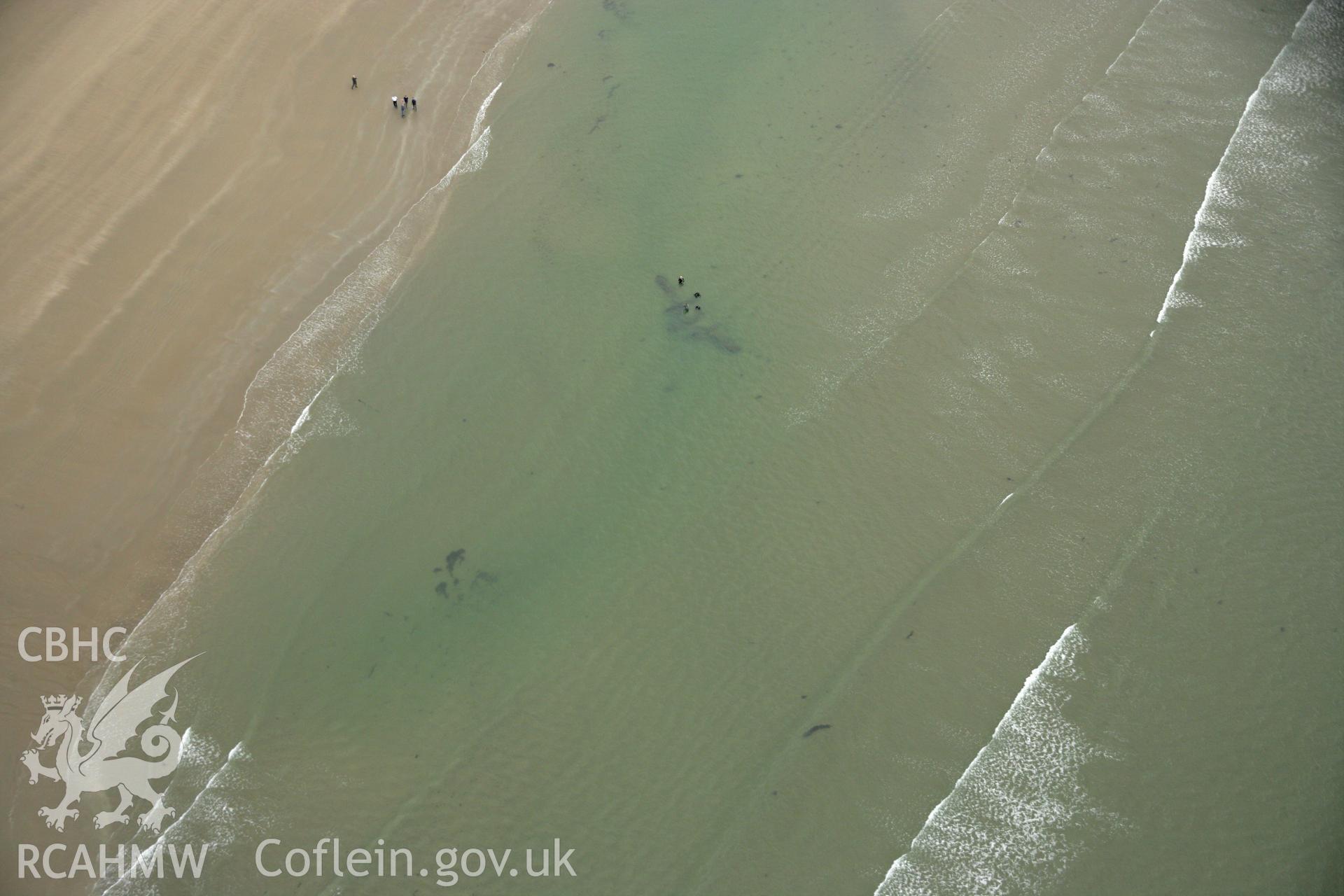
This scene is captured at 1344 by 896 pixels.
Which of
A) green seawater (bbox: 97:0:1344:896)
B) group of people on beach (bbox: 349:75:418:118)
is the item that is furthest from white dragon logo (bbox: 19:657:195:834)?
group of people on beach (bbox: 349:75:418:118)

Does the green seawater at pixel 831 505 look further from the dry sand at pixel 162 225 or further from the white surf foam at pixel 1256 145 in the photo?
the dry sand at pixel 162 225

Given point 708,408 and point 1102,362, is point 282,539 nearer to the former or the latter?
point 708,408

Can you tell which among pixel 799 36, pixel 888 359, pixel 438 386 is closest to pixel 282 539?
pixel 438 386

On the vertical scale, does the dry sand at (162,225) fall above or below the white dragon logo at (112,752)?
above

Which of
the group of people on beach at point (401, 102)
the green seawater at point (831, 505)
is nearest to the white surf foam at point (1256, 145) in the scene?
the green seawater at point (831, 505)

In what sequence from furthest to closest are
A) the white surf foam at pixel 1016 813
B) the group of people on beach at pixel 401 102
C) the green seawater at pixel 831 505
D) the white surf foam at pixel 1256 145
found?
the group of people on beach at pixel 401 102 → the white surf foam at pixel 1256 145 → the green seawater at pixel 831 505 → the white surf foam at pixel 1016 813

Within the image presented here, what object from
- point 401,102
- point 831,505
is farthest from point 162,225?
point 831,505

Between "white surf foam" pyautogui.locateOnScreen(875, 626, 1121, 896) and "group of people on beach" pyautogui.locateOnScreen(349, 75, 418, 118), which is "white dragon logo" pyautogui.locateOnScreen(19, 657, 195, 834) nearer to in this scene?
"white surf foam" pyautogui.locateOnScreen(875, 626, 1121, 896)
